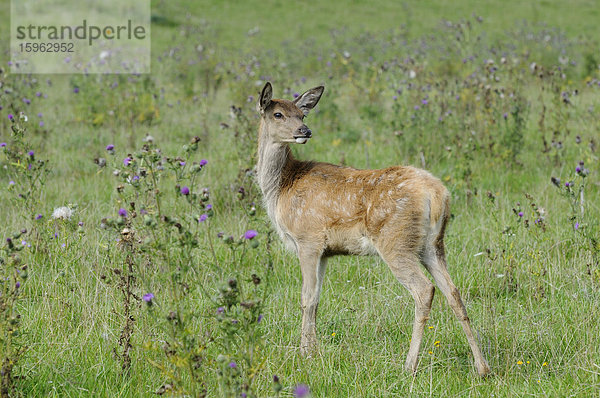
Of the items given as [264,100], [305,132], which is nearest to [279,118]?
[264,100]

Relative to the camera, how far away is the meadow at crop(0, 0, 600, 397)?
3.36 metres

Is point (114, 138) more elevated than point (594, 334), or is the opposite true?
point (594, 334)

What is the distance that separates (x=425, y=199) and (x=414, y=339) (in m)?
0.80

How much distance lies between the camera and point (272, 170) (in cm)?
489

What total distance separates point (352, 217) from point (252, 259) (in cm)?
146

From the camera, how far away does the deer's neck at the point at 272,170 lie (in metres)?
4.86

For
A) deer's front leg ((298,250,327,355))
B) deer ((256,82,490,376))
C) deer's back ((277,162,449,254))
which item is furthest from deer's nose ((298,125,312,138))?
deer's front leg ((298,250,327,355))

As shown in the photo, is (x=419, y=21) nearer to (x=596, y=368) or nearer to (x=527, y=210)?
(x=527, y=210)

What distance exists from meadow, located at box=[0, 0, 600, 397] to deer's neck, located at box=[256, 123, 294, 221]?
0.30m

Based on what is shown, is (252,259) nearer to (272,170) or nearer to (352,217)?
(272,170)

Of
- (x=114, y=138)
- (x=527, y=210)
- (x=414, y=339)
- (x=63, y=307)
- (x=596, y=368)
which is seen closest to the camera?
(x=596, y=368)

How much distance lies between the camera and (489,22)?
23.5m

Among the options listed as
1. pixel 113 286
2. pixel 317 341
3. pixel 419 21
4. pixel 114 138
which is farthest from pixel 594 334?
pixel 419 21

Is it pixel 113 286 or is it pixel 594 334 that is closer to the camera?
pixel 594 334
